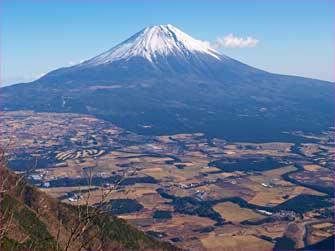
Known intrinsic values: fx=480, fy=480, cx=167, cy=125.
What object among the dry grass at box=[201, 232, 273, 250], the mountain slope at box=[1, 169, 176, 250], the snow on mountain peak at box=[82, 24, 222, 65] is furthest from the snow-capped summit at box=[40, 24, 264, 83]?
the mountain slope at box=[1, 169, 176, 250]

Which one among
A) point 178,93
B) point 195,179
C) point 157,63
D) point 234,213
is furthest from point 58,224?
point 157,63

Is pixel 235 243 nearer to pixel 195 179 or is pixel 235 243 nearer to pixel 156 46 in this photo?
pixel 195 179

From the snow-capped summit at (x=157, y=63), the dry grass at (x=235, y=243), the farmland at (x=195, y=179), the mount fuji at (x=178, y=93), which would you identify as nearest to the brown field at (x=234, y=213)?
the farmland at (x=195, y=179)

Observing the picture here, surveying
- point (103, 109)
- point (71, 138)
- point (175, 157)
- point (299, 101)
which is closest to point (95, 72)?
point (103, 109)

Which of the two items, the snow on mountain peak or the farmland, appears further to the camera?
the snow on mountain peak

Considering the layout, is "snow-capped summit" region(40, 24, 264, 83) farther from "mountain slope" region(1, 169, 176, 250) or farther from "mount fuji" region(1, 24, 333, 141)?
"mountain slope" region(1, 169, 176, 250)

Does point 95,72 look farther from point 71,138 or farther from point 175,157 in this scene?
point 175,157

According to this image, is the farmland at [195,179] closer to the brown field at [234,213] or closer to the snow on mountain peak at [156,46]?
the brown field at [234,213]
